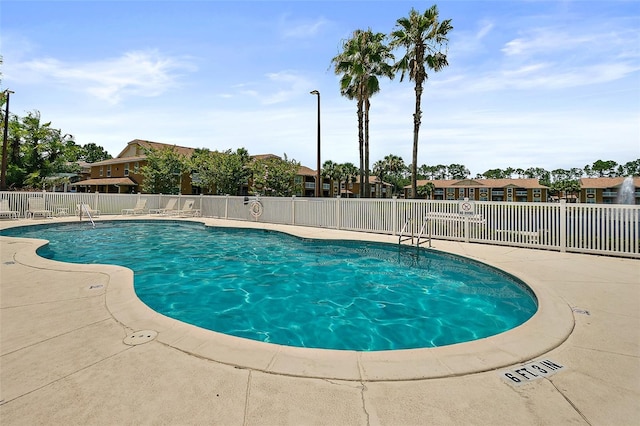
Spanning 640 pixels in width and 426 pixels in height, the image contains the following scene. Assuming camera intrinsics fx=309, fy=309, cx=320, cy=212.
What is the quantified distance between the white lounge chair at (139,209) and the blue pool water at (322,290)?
347 inches

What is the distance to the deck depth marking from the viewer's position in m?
2.37

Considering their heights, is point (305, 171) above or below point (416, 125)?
above

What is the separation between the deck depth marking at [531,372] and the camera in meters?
2.37

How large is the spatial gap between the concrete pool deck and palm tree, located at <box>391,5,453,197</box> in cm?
1580

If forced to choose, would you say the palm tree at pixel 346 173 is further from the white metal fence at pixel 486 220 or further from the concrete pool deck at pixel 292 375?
the concrete pool deck at pixel 292 375

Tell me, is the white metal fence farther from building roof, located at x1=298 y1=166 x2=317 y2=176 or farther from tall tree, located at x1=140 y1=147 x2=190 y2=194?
building roof, located at x1=298 y1=166 x2=317 y2=176

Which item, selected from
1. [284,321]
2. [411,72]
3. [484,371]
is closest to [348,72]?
[411,72]

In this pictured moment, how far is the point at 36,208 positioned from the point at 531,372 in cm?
2147

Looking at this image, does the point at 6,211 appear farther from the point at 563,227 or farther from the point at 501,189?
the point at 501,189

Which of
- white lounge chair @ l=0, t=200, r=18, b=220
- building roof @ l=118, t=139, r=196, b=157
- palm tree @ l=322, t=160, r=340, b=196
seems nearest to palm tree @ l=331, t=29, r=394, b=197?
white lounge chair @ l=0, t=200, r=18, b=220

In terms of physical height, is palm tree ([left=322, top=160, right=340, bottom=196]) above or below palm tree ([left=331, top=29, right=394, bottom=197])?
below

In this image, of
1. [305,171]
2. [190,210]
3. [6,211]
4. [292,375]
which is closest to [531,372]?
[292,375]

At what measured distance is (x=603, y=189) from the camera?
58625mm

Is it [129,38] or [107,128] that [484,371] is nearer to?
[129,38]
